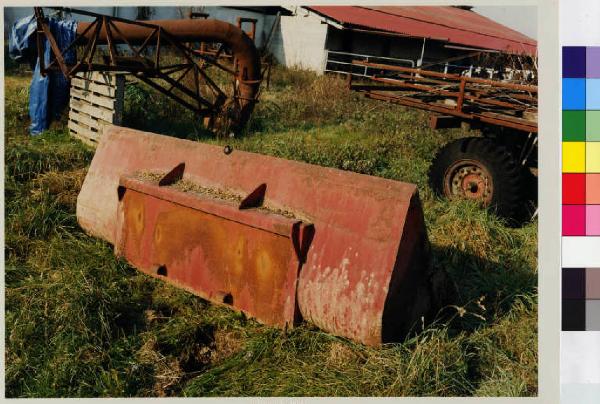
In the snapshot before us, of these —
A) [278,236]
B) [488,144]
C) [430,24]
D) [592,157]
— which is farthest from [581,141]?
[430,24]

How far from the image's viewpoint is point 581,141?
3617mm

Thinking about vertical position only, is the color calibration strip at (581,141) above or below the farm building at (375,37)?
below

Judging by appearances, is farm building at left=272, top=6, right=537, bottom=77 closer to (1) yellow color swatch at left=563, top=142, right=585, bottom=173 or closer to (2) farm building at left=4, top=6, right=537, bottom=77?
(2) farm building at left=4, top=6, right=537, bottom=77

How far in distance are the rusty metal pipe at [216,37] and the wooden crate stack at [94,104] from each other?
76cm

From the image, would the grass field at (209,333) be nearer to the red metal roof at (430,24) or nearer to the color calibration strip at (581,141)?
the color calibration strip at (581,141)

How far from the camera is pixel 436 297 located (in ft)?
11.5

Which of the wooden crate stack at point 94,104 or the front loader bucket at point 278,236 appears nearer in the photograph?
the front loader bucket at point 278,236

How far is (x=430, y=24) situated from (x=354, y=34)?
8.98 feet

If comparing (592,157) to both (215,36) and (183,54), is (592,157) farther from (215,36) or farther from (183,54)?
(215,36)

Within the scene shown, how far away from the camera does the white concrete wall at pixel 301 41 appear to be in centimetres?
1806

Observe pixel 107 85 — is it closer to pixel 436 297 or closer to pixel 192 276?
pixel 192 276

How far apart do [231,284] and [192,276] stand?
0.37 m

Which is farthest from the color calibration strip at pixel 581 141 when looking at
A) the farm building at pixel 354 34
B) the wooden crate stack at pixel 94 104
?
the farm building at pixel 354 34

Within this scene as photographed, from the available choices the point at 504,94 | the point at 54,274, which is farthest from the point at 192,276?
the point at 504,94
